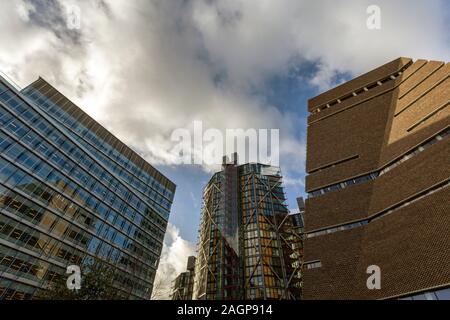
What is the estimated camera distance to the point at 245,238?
62750 millimetres

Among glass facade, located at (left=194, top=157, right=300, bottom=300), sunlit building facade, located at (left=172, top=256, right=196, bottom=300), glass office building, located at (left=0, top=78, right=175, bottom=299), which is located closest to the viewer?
glass office building, located at (left=0, top=78, right=175, bottom=299)

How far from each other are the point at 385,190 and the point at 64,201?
44760 millimetres

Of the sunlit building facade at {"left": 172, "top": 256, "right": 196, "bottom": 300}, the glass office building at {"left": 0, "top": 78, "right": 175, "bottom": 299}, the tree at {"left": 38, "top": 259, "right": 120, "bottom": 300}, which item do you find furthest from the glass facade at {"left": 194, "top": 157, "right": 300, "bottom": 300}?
the tree at {"left": 38, "top": 259, "right": 120, "bottom": 300}

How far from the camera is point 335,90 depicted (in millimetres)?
39312

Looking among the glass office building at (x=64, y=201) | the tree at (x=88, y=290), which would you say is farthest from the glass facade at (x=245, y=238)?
the tree at (x=88, y=290)

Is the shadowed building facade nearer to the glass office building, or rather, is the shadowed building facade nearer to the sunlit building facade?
the glass office building

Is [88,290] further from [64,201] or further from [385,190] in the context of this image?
[385,190]

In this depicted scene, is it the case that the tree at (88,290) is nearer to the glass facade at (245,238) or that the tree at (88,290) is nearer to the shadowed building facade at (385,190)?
the shadowed building facade at (385,190)

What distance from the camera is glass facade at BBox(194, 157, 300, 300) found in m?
54.8

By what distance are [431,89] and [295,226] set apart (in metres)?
46.7

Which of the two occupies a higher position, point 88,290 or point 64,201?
point 64,201

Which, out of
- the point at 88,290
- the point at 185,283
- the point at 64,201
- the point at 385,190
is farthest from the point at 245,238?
the point at 88,290

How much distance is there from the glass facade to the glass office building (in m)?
14.8

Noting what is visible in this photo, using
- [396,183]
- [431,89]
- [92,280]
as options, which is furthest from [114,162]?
[431,89]
